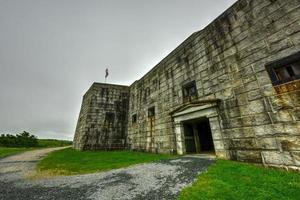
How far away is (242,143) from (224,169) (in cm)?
179

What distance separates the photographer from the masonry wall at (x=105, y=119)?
14.9 m

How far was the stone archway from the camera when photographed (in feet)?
22.3

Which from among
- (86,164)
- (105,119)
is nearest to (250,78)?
(86,164)

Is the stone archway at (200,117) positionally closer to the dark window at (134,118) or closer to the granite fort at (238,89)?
the granite fort at (238,89)

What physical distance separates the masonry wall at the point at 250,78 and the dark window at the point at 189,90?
0.90 ft

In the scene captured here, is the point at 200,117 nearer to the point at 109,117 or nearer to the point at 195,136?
the point at 195,136

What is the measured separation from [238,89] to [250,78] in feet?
2.07

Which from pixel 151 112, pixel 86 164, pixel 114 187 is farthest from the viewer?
pixel 151 112

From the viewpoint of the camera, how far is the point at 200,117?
7922 millimetres

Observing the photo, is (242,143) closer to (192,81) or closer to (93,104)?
(192,81)

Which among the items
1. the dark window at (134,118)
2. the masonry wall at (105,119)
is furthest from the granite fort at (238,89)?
the masonry wall at (105,119)

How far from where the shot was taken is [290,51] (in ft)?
16.3

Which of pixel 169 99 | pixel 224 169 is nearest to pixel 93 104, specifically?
pixel 169 99

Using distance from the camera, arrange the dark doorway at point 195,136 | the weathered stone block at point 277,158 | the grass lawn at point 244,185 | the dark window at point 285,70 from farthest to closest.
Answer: the dark doorway at point 195,136, the dark window at point 285,70, the weathered stone block at point 277,158, the grass lawn at point 244,185
